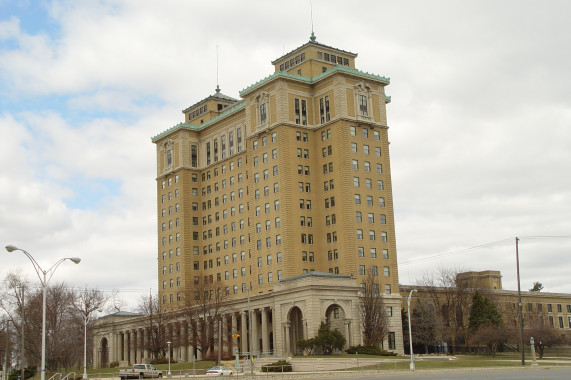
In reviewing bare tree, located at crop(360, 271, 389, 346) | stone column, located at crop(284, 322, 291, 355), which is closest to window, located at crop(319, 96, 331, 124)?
bare tree, located at crop(360, 271, 389, 346)

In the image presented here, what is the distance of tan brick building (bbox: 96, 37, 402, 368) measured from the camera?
101 metres

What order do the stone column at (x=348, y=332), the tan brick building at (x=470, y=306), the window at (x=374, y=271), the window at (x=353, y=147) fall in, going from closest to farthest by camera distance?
1. the stone column at (x=348, y=332)
2. the window at (x=374, y=271)
3. the window at (x=353, y=147)
4. the tan brick building at (x=470, y=306)

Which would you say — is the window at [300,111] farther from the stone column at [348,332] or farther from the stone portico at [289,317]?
the stone column at [348,332]

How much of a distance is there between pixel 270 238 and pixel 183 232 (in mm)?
27908

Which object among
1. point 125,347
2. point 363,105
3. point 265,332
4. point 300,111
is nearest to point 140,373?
point 265,332

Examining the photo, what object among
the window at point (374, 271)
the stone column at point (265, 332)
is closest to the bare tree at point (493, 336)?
the window at point (374, 271)

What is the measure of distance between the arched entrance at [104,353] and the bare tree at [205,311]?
44.0m

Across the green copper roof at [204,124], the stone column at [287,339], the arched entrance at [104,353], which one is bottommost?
the arched entrance at [104,353]

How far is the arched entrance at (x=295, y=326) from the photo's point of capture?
99.8 metres

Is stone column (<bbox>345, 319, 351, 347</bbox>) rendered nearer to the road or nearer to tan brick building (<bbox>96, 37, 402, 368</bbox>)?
tan brick building (<bbox>96, 37, 402, 368</bbox>)

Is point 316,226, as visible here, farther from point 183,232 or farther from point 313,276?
point 183,232

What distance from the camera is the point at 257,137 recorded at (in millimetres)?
115875

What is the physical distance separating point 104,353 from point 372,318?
82461mm

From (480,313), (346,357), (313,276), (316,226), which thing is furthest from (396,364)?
(480,313)
